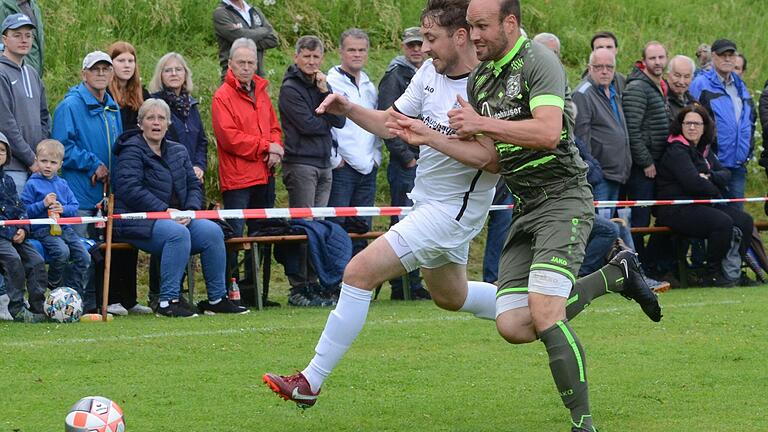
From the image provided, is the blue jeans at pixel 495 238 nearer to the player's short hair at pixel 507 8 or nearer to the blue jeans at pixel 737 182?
the blue jeans at pixel 737 182

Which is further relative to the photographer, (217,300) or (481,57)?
(217,300)

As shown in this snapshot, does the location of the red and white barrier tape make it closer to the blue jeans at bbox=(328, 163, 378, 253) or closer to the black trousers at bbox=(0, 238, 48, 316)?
the black trousers at bbox=(0, 238, 48, 316)

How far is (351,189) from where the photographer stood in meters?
13.4

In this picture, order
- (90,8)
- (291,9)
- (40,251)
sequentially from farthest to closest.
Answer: (291,9) → (90,8) → (40,251)

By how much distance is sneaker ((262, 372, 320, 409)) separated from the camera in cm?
687

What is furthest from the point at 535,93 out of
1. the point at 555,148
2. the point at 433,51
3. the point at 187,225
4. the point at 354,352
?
the point at 187,225

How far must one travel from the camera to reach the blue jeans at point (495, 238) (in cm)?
1350

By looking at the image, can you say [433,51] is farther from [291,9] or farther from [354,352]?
[291,9]

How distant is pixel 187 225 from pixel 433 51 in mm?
4918

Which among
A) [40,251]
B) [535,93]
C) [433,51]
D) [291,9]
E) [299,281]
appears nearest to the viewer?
[535,93]

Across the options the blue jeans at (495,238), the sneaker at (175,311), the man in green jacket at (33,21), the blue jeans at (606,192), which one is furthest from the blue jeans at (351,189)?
the man in green jacket at (33,21)

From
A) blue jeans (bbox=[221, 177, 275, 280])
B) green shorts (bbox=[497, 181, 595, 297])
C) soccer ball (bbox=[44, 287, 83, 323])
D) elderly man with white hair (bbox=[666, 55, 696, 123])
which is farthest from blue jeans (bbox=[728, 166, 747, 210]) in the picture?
green shorts (bbox=[497, 181, 595, 297])

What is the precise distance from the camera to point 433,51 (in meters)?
7.28

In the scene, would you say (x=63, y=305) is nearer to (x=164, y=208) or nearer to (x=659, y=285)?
(x=164, y=208)
